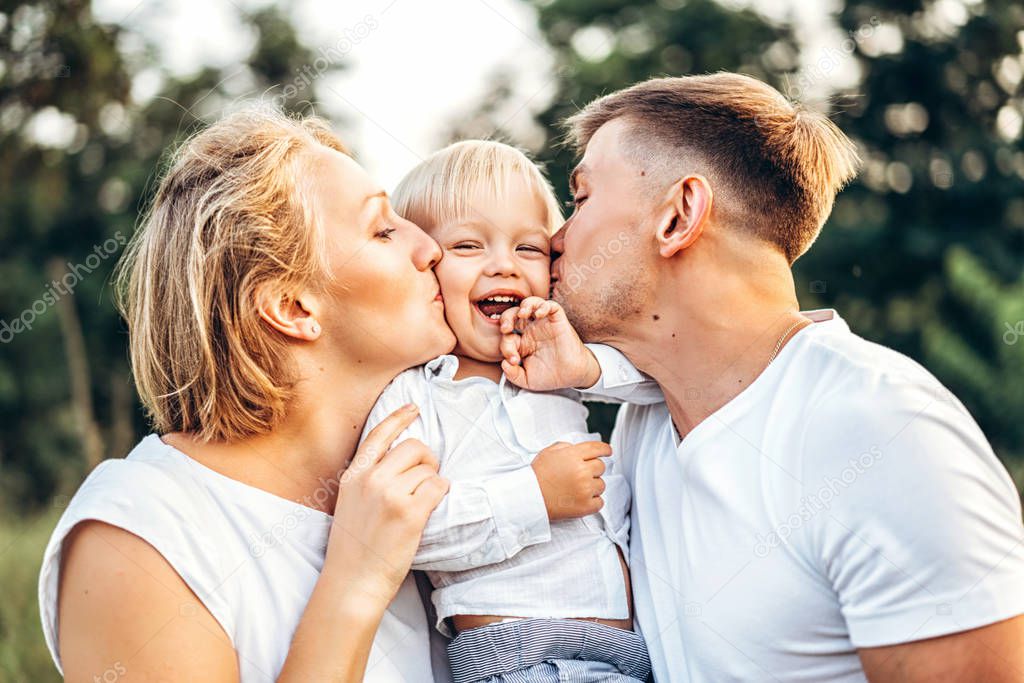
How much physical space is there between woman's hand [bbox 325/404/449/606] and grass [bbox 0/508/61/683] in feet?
11.0

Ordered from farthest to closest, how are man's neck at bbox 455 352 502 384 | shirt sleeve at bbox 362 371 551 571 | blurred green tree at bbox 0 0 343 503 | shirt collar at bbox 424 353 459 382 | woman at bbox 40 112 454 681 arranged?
1. blurred green tree at bbox 0 0 343 503
2. man's neck at bbox 455 352 502 384
3. shirt collar at bbox 424 353 459 382
4. shirt sleeve at bbox 362 371 551 571
5. woman at bbox 40 112 454 681

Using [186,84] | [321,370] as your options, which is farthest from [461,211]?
[186,84]

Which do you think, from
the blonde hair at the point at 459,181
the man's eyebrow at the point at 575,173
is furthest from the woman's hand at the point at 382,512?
the man's eyebrow at the point at 575,173

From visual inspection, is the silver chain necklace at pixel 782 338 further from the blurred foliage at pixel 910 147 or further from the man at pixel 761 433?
the blurred foliage at pixel 910 147

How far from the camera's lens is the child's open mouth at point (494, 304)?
278 cm

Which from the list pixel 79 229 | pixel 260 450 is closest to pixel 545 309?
pixel 260 450

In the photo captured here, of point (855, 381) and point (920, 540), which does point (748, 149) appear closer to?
point (855, 381)

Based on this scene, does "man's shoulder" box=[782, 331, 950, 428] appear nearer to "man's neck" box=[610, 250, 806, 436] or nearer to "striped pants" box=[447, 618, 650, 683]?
"man's neck" box=[610, 250, 806, 436]

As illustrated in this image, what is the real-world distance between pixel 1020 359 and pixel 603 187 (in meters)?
8.97

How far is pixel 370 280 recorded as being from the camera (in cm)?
252

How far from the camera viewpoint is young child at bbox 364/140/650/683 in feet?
7.84

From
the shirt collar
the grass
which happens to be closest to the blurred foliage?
the grass

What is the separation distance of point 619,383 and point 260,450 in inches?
39.7

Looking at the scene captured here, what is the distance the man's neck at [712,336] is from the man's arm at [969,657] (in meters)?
0.79
